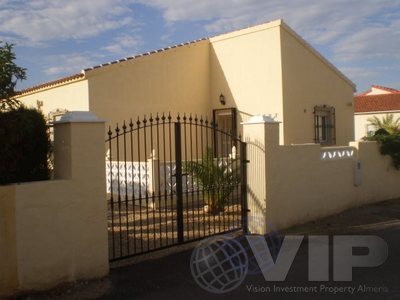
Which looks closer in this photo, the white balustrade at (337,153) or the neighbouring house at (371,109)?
the white balustrade at (337,153)

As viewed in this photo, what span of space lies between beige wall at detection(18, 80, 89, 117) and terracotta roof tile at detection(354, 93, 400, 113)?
2373 cm

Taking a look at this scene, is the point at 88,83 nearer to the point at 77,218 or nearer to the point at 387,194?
the point at 77,218

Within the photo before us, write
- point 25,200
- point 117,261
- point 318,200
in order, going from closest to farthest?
point 25,200 → point 117,261 → point 318,200

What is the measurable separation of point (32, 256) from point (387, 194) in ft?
33.9

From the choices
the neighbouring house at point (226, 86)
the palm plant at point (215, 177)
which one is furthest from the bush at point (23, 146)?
the neighbouring house at point (226, 86)

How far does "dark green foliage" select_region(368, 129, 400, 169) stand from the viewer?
12.2 m

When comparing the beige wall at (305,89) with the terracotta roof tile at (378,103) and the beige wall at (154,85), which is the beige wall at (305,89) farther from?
the terracotta roof tile at (378,103)

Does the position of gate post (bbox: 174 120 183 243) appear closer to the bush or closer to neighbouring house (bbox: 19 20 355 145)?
the bush

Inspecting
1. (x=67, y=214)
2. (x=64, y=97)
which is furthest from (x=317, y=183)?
(x=64, y=97)

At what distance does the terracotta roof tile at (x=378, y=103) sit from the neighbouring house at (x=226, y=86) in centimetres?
1613

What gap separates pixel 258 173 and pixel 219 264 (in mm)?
2260

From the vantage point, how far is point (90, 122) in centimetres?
547

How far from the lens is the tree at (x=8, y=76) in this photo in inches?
187

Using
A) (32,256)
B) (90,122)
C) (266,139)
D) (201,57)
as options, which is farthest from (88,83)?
(32,256)
